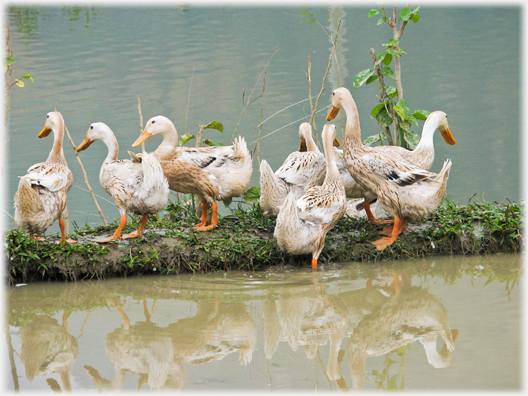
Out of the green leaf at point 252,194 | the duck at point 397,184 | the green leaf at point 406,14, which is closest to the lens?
the duck at point 397,184

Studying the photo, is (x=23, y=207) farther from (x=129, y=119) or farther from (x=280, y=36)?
(x=280, y=36)

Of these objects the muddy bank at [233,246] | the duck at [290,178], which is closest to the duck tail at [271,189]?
the duck at [290,178]

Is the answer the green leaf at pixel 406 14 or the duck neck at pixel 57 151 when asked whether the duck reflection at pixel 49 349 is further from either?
the green leaf at pixel 406 14

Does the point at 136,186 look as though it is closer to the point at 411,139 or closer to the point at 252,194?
the point at 252,194

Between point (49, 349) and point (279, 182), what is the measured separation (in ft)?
8.93

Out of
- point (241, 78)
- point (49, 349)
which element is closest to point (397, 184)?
point (49, 349)

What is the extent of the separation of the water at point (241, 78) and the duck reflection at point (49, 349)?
8.29 feet

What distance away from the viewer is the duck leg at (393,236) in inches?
229

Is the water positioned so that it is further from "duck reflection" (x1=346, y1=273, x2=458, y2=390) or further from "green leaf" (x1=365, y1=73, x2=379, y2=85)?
"duck reflection" (x1=346, y1=273, x2=458, y2=390)

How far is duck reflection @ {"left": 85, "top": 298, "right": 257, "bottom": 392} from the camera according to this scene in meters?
3.77

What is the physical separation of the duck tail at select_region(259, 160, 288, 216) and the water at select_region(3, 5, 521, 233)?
105 centimetres

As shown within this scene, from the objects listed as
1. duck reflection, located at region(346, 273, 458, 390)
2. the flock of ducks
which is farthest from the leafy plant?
duck reflection, located at region(346, 273, 458, 390)

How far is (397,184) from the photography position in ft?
18.8

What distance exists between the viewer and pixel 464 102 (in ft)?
41.0
